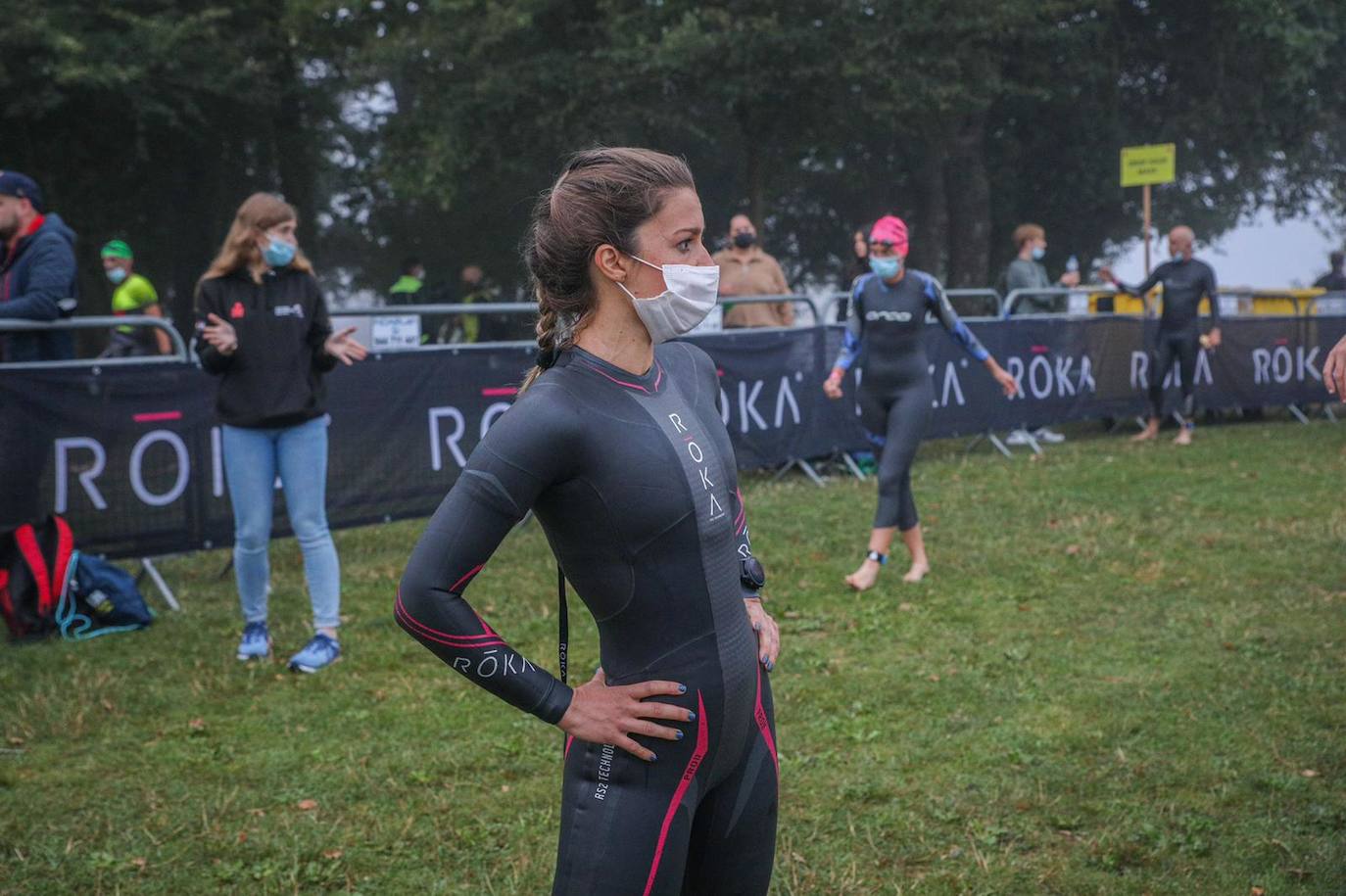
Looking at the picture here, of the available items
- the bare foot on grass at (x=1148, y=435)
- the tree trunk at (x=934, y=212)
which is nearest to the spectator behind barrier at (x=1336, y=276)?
the tree trunk at (x=934, y=212)

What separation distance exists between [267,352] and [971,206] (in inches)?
857

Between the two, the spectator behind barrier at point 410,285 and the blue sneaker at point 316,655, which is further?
the spectator behind barrier at point 410,285

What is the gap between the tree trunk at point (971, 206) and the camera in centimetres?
2605

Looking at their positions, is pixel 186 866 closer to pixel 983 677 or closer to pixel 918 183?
pixel 983 677

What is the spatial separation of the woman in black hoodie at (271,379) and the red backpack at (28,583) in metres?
1.35

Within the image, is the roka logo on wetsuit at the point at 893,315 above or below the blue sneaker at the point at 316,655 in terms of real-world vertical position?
above

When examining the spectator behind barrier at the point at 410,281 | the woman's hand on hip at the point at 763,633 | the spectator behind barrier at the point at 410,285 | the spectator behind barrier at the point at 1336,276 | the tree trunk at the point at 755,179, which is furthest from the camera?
the tree trunk at the point at 755,179

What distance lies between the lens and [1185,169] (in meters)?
30.3

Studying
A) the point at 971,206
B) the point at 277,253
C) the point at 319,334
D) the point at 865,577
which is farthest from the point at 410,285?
the point at 971,206

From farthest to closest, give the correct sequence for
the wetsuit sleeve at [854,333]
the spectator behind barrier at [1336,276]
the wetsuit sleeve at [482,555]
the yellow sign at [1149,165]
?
the spectator behind barrier at [1336,276] → the yellow sign at [1149,165] → the wetsuit sleeve at [854,333] → the wetsuit sleeve at [482,555]

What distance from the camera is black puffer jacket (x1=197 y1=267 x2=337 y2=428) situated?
631 centimetres

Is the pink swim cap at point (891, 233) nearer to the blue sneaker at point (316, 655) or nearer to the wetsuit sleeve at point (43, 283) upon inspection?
the blue sneaker at point (316, 655)

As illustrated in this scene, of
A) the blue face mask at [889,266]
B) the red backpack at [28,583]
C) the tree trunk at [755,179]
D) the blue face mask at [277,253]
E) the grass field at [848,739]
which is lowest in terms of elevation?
the grass field at [848,739]

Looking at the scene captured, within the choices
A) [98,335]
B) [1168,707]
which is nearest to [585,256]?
[1168,707]
